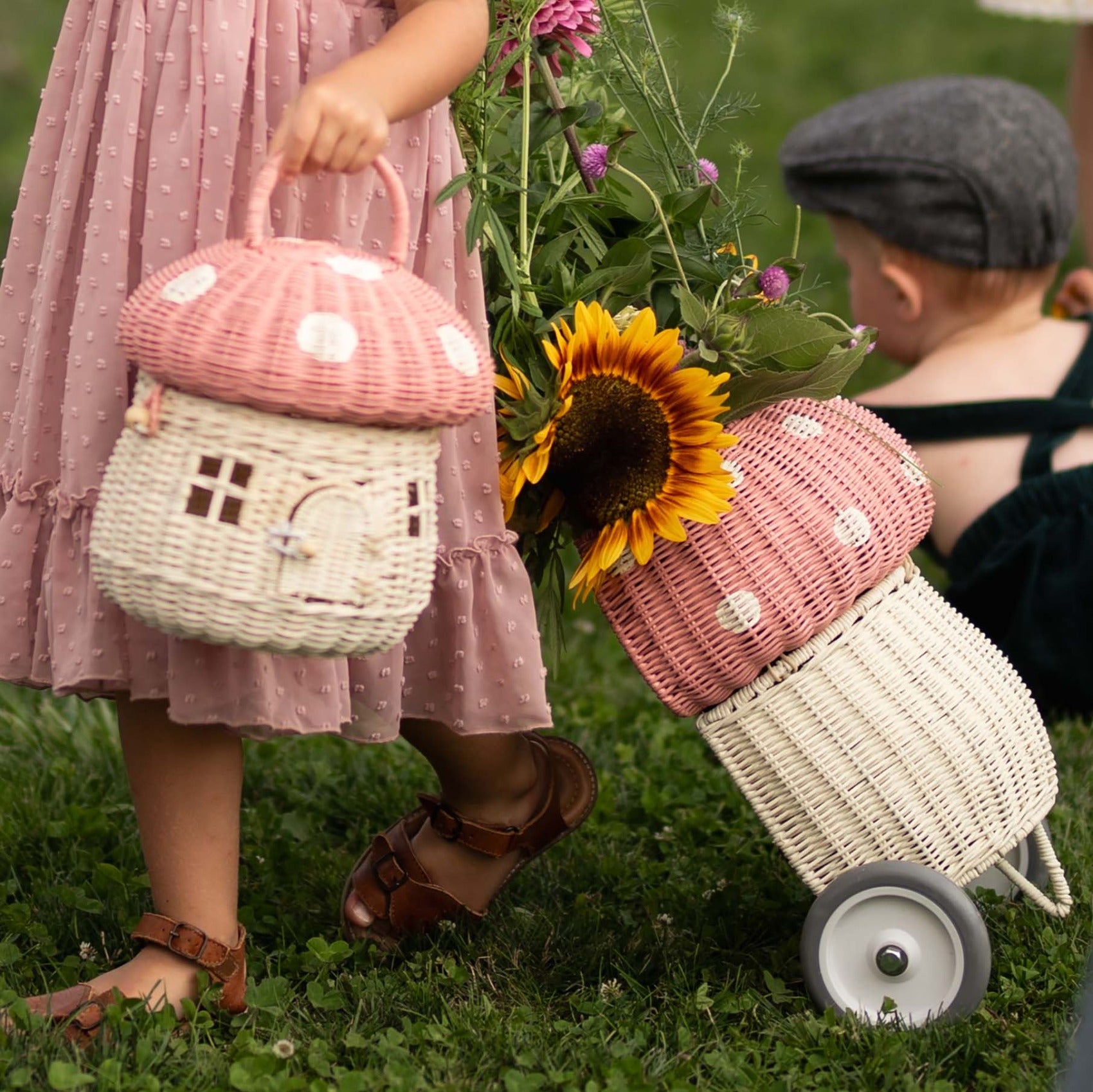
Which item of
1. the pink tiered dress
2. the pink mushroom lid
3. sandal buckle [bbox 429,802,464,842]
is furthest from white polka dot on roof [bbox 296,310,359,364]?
sandal buckle [bbox 429,802,464,842]

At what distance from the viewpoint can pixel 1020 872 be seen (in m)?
2.24

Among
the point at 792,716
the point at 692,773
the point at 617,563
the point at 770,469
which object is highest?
the point at 770,469

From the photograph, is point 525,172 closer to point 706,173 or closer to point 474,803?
point 706,173

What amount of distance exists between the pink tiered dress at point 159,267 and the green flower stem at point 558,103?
0.46ft

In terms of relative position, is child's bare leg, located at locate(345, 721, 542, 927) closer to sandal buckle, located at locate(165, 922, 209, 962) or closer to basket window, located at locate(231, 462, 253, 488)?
sandal buckle, located at locate(165, 922, 209, 962)

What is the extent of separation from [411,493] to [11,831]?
1058 mm

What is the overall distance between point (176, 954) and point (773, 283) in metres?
1.10

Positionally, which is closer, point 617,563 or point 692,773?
point 617,563

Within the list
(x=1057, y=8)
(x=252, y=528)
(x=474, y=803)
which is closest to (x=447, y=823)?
(x=474, y=803)

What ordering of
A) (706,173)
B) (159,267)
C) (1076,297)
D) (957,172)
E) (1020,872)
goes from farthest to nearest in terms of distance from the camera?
(1076,297)
(957,172)
(1020,872)
(706,173)
(159,267)

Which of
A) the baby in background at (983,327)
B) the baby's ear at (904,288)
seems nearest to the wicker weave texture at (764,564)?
the baby in background at (983,327)

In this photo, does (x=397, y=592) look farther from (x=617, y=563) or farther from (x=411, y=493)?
(x=617, y=563)

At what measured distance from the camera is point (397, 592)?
1.53m

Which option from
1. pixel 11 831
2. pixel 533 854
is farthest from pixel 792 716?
pixel 11 831
